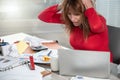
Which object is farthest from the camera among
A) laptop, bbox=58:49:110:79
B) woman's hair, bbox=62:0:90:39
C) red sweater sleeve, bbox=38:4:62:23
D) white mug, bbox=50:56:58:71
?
red sweater sleeve, bbox=38:4:62:23

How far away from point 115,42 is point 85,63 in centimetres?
66

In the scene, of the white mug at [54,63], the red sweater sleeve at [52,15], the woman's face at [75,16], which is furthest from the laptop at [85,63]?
the red sweater sleeve at [52,15]

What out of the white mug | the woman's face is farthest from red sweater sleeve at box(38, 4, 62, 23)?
the white mug

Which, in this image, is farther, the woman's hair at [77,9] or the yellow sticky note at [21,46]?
the yellow sticky note at [21,46]

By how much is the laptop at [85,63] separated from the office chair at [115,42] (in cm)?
60

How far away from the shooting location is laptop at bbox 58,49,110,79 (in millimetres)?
1194

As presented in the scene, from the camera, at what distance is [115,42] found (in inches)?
70.3

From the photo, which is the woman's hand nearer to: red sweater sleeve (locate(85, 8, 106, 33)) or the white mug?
red sweater sleeve (locate(85, 8, 106, 33))

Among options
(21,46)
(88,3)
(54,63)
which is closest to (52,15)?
(21,46)

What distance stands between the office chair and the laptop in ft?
1.96

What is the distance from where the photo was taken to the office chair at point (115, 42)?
177 centimetres

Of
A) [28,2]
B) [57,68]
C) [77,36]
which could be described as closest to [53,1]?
[28,2]

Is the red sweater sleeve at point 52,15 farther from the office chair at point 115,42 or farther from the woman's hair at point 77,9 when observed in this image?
the office chair at point 115,42

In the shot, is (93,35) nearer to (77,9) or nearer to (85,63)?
(77,9)
